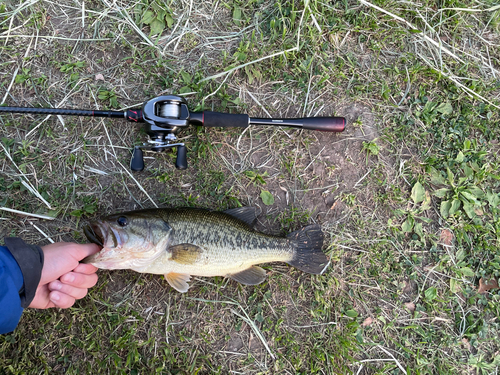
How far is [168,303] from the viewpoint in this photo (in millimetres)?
3545

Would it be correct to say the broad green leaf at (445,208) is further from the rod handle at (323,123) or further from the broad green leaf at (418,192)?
the rod handle at (323,123)

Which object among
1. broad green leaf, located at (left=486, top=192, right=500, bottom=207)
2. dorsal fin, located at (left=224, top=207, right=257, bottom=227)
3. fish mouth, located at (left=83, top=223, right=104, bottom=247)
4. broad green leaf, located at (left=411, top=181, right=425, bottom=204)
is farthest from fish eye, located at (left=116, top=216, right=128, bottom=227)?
broad green leaf, located at (left=486, top=192, right=500, bottom=207)

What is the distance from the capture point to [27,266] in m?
2.71

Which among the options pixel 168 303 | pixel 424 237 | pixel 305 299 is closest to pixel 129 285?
pixel 168 303

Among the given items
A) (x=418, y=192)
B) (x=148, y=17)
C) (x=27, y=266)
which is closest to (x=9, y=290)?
(x=27, y=266)

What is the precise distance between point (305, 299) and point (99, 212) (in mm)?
2475

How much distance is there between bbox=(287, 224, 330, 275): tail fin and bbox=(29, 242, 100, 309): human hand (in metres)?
1.99

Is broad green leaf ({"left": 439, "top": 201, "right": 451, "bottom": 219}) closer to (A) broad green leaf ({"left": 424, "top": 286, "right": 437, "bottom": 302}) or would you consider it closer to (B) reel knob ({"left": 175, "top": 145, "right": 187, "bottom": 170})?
(A) broad green leaf ({"left": 424, "top": 286, "right": 437, "bottom": 302})

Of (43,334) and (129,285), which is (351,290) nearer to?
(129,285)

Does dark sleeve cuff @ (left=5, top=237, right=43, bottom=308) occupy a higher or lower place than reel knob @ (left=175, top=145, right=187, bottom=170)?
lower

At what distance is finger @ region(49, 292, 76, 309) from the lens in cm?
308

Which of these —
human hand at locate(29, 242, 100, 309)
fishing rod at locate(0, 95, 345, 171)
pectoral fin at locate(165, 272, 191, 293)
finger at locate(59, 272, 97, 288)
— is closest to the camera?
human hand at locate(29, 242, 100, 309)

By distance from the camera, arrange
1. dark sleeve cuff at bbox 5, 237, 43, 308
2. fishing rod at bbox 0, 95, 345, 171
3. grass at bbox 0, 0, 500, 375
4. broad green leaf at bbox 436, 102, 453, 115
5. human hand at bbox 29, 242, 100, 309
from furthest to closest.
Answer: broad green leaf at bbox 436, 102, 453, 115, grass at bbox 0, 0, 500, 375, fishing rod at bbox 0, 95, 345, 171, human hand at bbox 29, 242, 100, 309, dark sleeve cuff at bbox 5, 237, 43, 308

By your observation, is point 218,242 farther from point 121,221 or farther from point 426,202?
point 426,202
